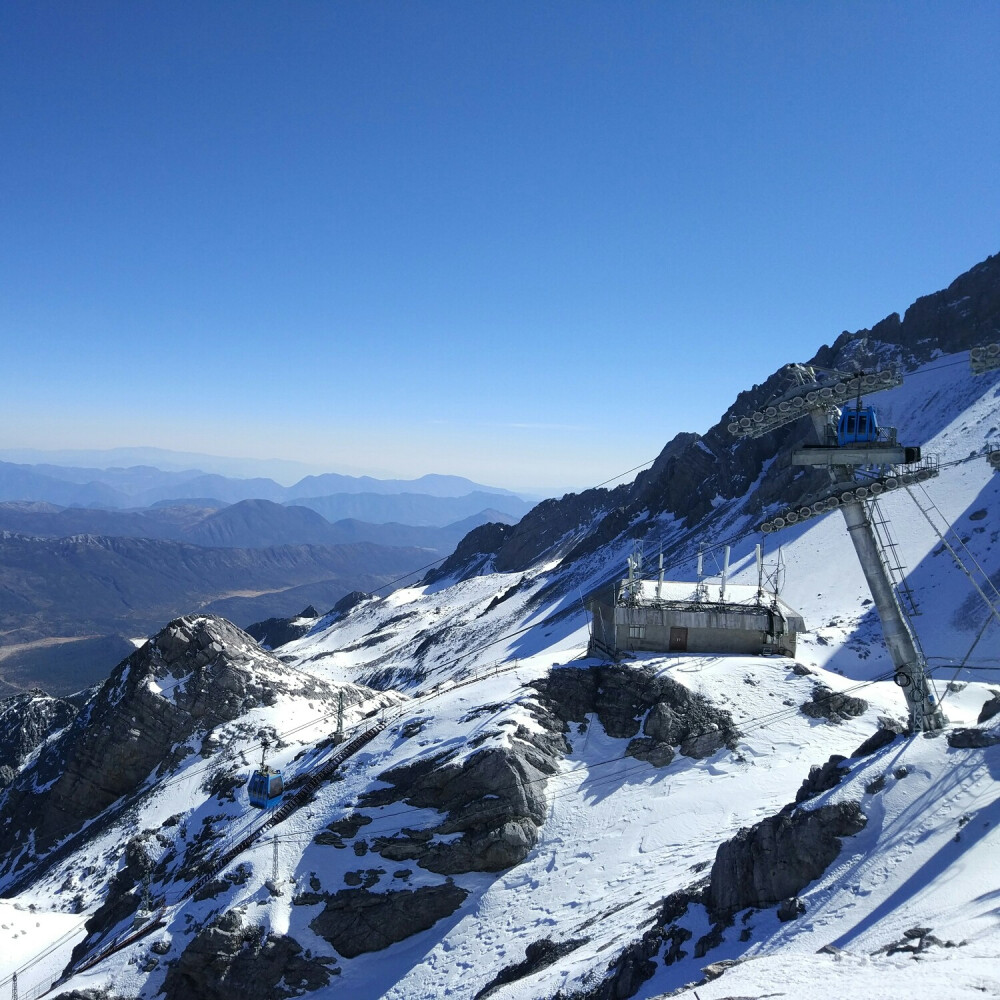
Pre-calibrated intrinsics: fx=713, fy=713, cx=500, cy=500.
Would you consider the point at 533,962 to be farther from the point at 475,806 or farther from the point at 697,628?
the point at 697,628

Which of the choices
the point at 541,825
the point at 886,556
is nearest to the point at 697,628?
the point at 886,556

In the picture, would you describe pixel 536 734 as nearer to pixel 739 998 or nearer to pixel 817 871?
pixel 817 871

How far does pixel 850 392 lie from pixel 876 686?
21.3m

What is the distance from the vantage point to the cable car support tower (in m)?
22.7

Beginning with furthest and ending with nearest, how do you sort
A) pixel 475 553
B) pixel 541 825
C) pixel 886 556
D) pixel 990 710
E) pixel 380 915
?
pixel 475 553
pixel 886 556
pixel 541 825
pixel 380 915
pixel 990 710

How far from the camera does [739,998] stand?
1305 cm

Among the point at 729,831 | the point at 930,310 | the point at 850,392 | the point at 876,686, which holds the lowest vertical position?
the point at 729,831

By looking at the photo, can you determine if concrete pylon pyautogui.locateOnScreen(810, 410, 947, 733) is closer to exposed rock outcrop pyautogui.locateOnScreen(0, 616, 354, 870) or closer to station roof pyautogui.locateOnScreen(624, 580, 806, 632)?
station roof pyautogui.locateOnScreen(624, 580, 806, 632)

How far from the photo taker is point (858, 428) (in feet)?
76.0

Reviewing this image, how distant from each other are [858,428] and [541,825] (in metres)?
20.0

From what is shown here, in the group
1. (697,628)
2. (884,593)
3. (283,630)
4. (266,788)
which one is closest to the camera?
(884,593)

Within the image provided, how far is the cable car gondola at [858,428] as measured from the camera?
76.0 ft

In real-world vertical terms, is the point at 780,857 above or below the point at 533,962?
above

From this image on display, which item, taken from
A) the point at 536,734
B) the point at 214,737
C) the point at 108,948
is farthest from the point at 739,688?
the point at 214,737
